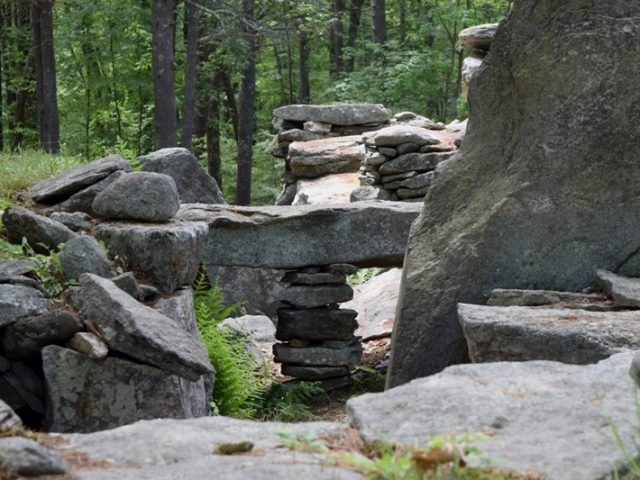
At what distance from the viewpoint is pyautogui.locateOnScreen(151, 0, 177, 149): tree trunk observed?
51.9 ft

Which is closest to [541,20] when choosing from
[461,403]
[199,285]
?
[199,285]

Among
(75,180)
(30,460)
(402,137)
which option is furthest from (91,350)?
(402,137)

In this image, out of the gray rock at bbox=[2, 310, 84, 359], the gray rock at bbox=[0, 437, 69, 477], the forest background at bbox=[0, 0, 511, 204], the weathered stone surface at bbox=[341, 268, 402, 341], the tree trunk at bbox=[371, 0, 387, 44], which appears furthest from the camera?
the tree trunk at bbox=[371, 0, 387, 44]

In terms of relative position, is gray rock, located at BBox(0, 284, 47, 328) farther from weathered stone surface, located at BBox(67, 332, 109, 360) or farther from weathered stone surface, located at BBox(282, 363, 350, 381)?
weathered stone surface, located at BBox(282, 363, 350, 381)

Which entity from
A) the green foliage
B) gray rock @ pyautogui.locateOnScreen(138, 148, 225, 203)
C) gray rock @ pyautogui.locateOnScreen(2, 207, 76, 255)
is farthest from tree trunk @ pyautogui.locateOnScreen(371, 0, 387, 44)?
gray rock @ pyautogui.locateOnScreen(2, 207, 76, 255)

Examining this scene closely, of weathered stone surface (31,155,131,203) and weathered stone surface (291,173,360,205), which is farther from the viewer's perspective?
weathered stone surface (291,173,360,205)

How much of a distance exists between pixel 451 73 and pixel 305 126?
45.7ft

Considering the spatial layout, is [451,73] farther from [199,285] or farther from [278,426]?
[278,426]

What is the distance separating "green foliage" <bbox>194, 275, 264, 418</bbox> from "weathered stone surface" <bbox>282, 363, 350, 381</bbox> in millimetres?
1019

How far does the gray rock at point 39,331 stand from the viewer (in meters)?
5.69

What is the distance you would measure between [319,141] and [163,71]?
107 inches

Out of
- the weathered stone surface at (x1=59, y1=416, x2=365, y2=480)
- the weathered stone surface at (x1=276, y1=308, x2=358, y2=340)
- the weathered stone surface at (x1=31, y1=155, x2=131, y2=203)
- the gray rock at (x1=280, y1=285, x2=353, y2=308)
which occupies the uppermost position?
the weathered stone surface at (x1=59, y1=416, x2=365, y2=480)

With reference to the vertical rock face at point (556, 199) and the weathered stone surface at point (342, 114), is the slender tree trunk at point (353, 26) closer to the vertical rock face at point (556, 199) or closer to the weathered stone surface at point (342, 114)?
the weathered stone surface at point (342, 114)

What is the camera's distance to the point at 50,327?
569 cm
